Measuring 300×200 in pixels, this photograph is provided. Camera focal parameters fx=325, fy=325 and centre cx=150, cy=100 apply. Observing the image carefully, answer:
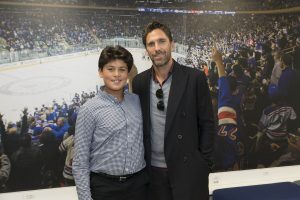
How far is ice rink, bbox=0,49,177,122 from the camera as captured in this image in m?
2.46

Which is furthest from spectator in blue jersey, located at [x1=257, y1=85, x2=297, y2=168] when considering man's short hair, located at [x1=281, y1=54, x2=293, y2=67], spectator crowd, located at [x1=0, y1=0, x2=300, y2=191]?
man's short hair, located at [x1=281, y1=54, x2=293, y2=67]

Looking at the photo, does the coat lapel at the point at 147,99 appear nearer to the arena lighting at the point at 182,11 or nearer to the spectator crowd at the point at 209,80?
the spectator crowd at the point at 209,80

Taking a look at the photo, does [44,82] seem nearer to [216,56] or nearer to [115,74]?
[115,74]

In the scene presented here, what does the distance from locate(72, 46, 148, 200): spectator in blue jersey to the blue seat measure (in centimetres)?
124

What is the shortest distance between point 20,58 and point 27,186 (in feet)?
3.28

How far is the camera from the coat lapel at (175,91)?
1834 mm

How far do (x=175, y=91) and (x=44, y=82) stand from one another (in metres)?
1.18

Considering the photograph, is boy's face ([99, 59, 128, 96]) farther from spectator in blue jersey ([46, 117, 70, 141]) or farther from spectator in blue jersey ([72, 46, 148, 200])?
spectator in blue jersey ([46, 117, 70, 141])

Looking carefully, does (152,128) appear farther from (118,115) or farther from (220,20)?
(220,20)

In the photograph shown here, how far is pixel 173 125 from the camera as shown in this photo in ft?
6.04

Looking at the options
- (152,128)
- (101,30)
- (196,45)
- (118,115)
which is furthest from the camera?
(196,45)

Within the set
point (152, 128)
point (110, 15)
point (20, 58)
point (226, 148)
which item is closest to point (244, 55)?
point (226, 148)

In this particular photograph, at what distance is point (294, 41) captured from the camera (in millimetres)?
2982

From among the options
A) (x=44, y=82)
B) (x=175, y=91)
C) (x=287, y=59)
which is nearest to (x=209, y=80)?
(x=287, y=59)
